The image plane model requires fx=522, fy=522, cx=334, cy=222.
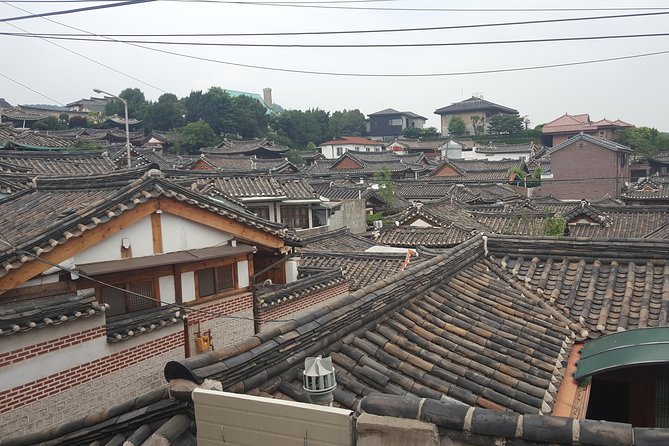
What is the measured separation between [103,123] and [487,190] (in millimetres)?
52937

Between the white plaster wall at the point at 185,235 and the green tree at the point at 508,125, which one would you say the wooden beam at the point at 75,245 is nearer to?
the white plaster wall at the point at 185,235

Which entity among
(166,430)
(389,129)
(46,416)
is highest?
(389,129)

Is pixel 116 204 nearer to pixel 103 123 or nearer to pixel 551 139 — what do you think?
pixel 103 123

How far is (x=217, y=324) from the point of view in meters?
12.5

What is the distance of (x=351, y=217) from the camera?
35.2 meters

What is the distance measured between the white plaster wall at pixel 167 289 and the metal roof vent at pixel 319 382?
7.93m

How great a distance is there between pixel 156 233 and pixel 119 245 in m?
0.87

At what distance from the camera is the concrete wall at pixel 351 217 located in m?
34.0

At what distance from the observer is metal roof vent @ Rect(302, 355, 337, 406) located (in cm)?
391

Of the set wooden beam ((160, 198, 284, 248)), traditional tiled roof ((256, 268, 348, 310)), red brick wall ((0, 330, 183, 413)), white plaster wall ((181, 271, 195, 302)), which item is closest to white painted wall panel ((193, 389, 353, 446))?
red brick wall ((0, 330, 183, 413))

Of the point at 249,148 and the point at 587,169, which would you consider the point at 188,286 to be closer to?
the point at 587,169

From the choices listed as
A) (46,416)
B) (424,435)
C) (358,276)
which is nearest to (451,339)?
(424,435)

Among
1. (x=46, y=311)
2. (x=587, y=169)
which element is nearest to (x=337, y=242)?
(x=46, y=311)

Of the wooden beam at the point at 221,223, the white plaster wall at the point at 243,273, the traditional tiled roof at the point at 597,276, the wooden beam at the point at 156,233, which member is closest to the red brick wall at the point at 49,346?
the wooden beam at the point at 156,233
